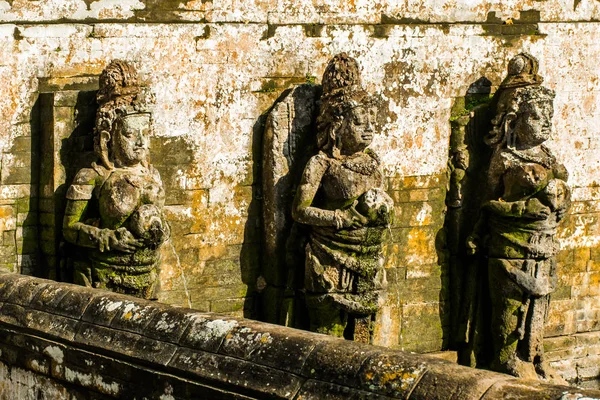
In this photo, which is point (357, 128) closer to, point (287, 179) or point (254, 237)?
point (287, 179)

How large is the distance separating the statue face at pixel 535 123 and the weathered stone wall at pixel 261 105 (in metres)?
0.68

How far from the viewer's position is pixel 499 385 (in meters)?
6.45

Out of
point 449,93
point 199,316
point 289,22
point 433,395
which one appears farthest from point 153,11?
point 433,395

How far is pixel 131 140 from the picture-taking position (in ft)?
32.3

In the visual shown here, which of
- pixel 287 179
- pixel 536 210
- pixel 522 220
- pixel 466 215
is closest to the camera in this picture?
pixel 287 179

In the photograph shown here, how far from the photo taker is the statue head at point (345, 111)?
1048 centimetres

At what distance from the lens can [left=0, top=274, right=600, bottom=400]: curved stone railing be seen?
669 centimetres

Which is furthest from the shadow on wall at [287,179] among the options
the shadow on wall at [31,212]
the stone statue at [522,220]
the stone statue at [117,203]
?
the shadow on wall at [31,212]

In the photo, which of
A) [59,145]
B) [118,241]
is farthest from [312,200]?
[59,145]

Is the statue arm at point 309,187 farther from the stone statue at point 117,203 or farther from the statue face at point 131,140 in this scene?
the statue face at point 131,140

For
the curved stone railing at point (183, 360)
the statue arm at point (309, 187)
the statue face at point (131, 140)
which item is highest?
the statue face at point (131, 140)

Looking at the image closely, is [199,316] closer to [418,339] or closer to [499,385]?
[499,385]

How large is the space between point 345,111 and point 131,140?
64.6 inches

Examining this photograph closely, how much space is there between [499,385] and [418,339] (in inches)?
210
